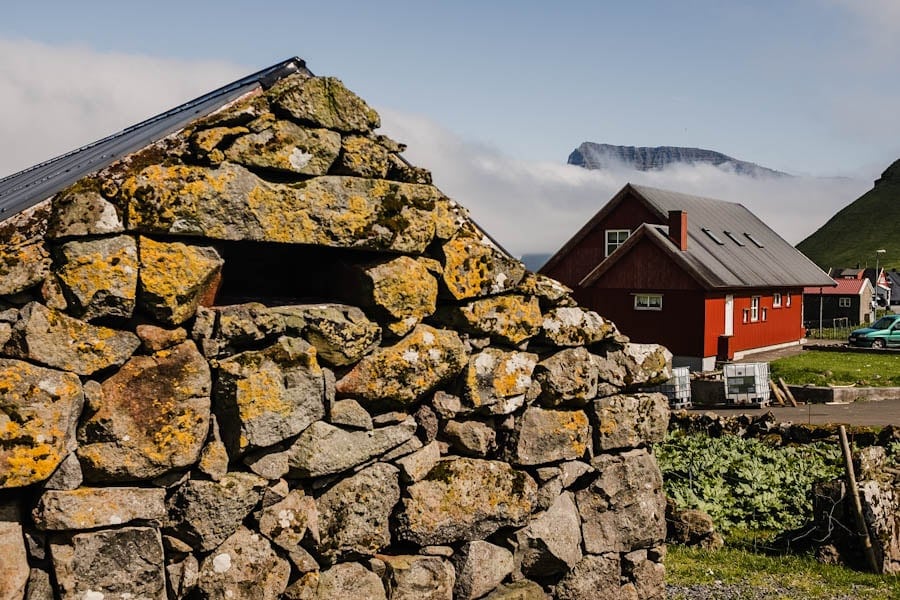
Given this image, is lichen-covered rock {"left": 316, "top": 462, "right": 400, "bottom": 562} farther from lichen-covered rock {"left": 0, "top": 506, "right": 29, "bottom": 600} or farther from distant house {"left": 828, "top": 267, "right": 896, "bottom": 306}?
distant house {"left": 828, "top": 267, "right": 896, "bottom": 306}

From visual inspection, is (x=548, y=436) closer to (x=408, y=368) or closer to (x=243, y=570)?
(x=408, y=368)

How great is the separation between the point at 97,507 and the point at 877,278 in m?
96.6

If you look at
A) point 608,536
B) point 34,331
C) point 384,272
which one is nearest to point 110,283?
point 34,331

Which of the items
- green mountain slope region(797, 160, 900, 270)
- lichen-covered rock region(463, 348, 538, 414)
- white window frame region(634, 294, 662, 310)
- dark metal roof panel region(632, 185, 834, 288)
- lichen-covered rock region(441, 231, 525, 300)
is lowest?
lichen-covered rock region(463, 348, 538, 414)

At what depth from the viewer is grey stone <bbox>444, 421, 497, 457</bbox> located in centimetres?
652

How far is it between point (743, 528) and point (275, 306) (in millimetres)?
10024

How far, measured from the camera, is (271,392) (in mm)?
5402

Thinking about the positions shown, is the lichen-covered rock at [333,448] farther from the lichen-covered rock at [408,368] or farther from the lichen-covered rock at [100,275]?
the lichen-covered rock at [100,275]

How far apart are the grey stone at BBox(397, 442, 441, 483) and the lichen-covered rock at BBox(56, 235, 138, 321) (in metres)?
2.45

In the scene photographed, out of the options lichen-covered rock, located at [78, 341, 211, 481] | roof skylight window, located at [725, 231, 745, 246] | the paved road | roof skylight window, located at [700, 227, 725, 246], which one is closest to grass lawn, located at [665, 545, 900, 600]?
lichen-covered rock, located at [78, 341, 211, 481]

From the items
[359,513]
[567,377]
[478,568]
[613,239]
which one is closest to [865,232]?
[613,239]

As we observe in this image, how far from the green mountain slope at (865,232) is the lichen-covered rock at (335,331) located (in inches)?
5298

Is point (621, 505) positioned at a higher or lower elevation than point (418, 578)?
higher

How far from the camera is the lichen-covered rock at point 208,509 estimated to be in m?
5.16
